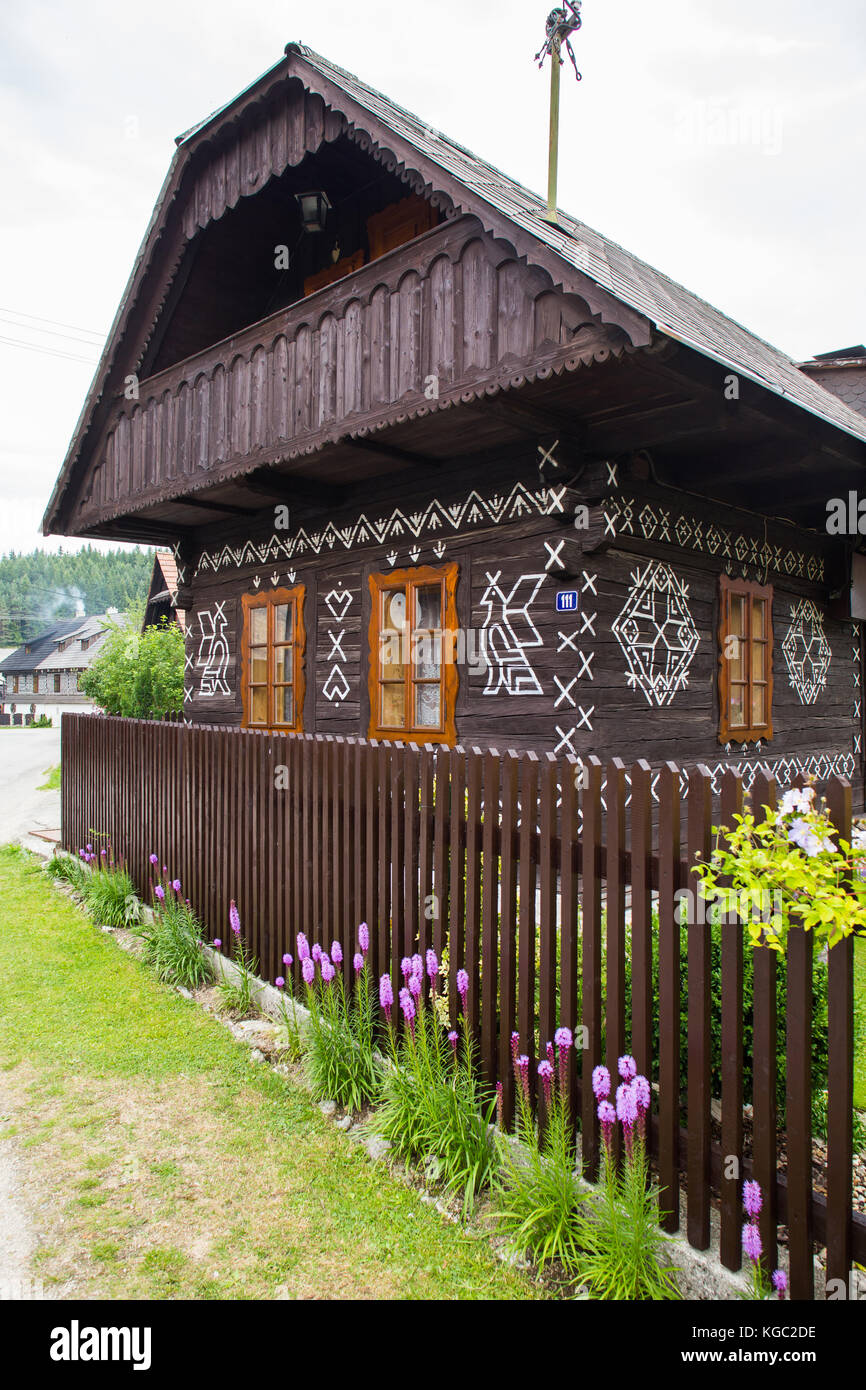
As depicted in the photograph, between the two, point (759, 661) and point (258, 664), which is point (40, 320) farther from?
point (759, 661)

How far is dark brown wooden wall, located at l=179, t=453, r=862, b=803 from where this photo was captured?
6.68m

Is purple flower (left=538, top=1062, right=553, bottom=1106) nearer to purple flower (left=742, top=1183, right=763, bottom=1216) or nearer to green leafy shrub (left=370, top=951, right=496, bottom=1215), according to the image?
green leafy shrub (left=370, top=951, right=496, bottom=1215)

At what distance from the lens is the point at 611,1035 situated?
2838 mm

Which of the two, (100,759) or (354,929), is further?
(100,759)

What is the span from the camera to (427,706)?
25.9 ft

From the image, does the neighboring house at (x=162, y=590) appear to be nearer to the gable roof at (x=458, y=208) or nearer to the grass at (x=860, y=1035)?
the gable roof at (x=458, y=208)

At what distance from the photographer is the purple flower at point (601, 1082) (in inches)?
107

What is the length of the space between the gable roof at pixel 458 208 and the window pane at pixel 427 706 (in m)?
3.77

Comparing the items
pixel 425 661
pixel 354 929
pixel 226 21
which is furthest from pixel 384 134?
pixel 354 929

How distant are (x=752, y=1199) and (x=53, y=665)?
7928cm

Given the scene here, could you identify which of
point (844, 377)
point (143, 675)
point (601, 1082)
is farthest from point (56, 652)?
point (601, 1082)

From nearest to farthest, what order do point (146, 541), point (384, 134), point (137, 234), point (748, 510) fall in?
point (384, 134), point (748, 510), point (137, 234), point (146, 541)
